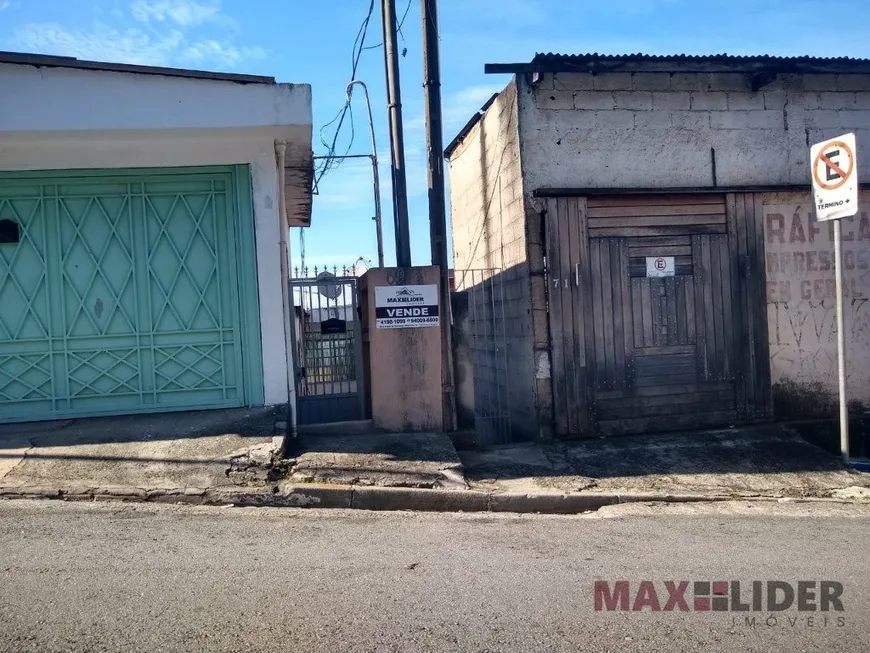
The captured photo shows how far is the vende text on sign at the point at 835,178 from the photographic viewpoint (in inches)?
274

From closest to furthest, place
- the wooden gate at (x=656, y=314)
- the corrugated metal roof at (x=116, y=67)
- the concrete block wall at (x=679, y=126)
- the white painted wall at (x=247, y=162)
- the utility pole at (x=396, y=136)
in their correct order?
the corrugated metal roof at (x=116, y=67) → the white painted wall at (x=247, y=162) → the wooden gate at (x=656, y=314) → the concrete block wall at (x=679, y=126) → the utility pole at (x=396, y=136)

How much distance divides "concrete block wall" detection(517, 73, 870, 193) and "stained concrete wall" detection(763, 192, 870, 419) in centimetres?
56

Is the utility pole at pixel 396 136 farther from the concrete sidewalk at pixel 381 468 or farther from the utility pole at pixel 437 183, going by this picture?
the concrete sidewalk at pixel 381 468

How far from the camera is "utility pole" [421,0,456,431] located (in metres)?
8.36

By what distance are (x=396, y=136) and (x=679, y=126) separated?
A: 132 inches

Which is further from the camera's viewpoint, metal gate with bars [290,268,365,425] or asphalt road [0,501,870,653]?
metal gate with bars [290,268,365,425]

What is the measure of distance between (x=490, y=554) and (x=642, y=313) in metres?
4.55

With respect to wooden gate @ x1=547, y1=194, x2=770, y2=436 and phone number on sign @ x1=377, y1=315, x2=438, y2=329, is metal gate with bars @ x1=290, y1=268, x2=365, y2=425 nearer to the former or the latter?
phone number on sign @ x1=377, y1=315, x2=438, y2=329

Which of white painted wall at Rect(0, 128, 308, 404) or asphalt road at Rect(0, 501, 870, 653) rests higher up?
white painted wall at Rect(0, 128, 308, 404)

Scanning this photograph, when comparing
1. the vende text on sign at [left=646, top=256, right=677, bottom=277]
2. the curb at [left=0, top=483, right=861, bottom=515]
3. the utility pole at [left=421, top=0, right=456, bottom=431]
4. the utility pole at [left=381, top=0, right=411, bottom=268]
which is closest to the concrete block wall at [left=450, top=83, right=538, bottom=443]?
the utility pole at [left=421, top=0, right=456, bottom=431]

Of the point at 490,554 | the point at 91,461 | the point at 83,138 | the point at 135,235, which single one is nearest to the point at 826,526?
the point at 490,554

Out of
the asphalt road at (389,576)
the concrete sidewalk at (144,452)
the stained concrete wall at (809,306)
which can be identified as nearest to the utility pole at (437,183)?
the concrete sidewalk at (144,452)

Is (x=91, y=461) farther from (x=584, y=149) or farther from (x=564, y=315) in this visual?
(x=584, y=149)

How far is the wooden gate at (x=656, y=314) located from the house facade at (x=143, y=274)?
3.13 meters
